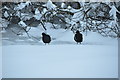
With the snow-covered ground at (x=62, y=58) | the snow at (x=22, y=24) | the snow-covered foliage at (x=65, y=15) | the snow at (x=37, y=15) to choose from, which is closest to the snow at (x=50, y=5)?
the snow-covered foliage at (x=65, y=15)

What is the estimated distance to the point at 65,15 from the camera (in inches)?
214

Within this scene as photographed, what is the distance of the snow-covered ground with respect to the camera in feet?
17.9

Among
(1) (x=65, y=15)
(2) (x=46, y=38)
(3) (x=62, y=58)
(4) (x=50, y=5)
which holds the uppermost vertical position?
(4) (x=50, y=5)

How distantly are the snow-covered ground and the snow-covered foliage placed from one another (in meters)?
0.15

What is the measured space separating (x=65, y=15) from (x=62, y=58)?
0.81 m

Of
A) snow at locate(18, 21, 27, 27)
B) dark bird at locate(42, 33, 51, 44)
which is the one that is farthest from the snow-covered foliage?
dark bird at locate(42, 33, 51, 44)

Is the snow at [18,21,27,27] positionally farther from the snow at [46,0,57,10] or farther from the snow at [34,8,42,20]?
the snow at [46,0,57,10]

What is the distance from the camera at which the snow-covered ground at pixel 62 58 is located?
5461 mm

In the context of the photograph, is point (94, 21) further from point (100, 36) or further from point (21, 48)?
point (21, 48)

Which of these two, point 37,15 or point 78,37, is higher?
point 37,15

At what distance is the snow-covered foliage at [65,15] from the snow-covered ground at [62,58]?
15cm

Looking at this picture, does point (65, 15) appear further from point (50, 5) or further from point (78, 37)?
point (78, 37)

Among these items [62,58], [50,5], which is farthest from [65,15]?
[62,58]

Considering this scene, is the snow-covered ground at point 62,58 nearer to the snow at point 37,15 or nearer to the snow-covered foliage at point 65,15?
the snow-covered foliage at point 65,15
